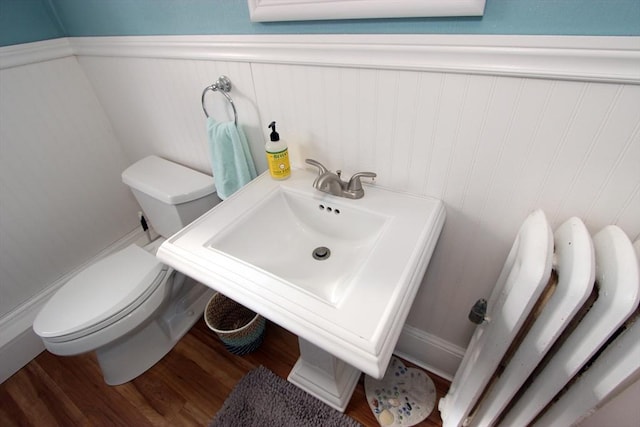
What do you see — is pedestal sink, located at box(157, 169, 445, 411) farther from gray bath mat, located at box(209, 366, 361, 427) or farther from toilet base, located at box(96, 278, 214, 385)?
toilet base, located at box(96, 278, 214, 385)

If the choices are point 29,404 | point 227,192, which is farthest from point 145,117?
point 29,404

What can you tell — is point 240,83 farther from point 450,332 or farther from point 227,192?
point 450,332

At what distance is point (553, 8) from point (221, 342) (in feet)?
5.03

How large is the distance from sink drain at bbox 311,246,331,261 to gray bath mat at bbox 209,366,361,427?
0.64 meters

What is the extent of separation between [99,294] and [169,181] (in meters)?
0.48

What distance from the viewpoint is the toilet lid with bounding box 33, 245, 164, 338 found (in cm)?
103

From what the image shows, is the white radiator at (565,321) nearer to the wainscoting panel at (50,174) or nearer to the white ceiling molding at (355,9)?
the white ceiling molding at (355,9)

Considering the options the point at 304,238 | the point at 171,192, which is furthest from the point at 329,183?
the point at 171,192

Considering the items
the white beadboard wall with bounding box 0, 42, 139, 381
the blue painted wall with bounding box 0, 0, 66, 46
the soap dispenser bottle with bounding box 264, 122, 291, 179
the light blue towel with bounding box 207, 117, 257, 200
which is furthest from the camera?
the white beadboard wall with bounding box 0, 42, 139, 381

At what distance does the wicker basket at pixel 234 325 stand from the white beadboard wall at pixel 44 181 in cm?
84

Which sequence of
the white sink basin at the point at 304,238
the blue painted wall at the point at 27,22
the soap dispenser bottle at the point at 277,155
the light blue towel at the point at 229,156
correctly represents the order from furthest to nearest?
1. the blue painted wall at the point at 27,22
2. the light blue towel at the point at 229,156
3. the soap dispenser bottle at the point at 277,155
4. the white sink basin at the point at 304,238

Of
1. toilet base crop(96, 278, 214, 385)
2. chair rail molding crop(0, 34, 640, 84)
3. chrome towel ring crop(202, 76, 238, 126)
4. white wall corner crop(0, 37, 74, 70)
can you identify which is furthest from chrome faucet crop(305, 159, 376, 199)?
white wall corner crop(0, 37, 74, 70)

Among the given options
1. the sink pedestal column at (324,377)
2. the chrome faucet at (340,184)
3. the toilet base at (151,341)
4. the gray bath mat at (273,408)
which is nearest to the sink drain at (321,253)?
the chrome faucet at (340,184)

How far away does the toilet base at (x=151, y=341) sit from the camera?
1.21 meters
